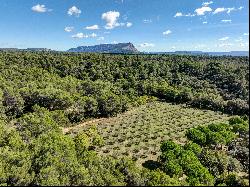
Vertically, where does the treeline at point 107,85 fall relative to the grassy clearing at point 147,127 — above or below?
above

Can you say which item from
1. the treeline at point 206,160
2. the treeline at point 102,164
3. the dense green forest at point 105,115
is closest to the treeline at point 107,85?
the dense green forest at point 105,115

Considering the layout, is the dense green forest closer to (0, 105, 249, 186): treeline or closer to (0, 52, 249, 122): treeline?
(0, 105, 249, 186): treeline

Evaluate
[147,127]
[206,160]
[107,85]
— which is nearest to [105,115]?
[147,127]

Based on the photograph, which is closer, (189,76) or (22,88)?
(22,88)

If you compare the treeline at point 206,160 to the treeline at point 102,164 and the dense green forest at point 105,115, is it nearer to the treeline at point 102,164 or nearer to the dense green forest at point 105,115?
the treeline at point 102,164

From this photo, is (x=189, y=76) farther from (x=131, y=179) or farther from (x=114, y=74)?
(x=131, y=179)

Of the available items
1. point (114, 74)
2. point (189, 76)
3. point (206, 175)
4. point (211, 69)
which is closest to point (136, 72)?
point (114, 74)
